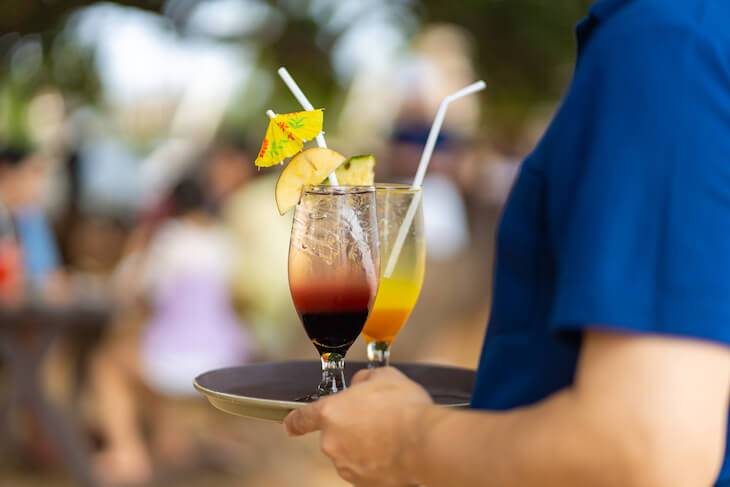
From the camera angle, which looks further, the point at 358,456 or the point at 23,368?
the point at 23,368

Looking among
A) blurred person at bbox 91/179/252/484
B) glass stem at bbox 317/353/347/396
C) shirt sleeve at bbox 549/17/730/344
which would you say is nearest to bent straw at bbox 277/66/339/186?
glass stem at bbox 317/353/347/396

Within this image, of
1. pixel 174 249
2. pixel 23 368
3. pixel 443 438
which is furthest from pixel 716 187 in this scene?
pixel 23 368

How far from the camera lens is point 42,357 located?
452cm

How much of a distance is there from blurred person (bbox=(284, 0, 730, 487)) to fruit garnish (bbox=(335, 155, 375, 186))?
0.43m

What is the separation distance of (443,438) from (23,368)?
13.5 feet

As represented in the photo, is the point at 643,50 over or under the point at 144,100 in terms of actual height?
under

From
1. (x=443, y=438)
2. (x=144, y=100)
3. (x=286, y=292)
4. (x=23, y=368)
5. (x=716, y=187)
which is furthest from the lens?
(x=144, y=100)

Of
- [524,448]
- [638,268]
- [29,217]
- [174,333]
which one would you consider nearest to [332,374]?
[524,448]

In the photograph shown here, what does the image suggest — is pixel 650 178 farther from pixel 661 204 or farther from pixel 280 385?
pixel 280 385

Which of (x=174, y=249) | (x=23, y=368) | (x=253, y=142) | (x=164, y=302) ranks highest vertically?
(x=253, y=142)

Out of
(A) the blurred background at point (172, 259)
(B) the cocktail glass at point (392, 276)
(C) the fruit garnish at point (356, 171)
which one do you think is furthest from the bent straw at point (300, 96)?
(A) the blurred background at point (172, 259)

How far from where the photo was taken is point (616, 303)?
0.69 meters

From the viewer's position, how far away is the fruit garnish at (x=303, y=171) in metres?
1.11

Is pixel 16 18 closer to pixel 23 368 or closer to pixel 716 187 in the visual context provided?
pixel 23 368
